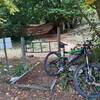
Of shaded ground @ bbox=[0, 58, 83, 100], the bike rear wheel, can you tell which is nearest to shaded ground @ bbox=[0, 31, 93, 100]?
shaded ground @ bbox=[0, 58, 83, 100]

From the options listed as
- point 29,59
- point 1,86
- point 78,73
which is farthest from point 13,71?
point 78,73

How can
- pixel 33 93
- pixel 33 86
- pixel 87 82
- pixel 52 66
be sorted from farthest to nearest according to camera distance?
pixel 52 66, pixel 33 86, pixel 33 93, pixel 87 82

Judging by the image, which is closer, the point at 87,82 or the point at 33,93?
the point at 87,82

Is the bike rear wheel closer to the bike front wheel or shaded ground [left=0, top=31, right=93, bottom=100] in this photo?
shaded ground [left=0, top=31, right=93, bottom=100]

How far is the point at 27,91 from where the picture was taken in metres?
5.31

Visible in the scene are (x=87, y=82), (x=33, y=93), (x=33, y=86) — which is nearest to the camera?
(x=87, y=82)

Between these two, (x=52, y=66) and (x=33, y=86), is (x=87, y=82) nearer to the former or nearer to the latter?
(x=33, y=86)

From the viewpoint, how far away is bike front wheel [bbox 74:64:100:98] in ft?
15.9

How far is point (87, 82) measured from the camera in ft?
16.1

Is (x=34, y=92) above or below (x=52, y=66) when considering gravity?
below

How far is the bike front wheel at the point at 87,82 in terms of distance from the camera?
483 cm

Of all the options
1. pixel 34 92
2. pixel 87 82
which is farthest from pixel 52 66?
pixel 87 82

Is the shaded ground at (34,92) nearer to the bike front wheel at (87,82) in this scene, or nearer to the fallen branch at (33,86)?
the fallen branch at (33,86)

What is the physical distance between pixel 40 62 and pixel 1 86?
172 cm
